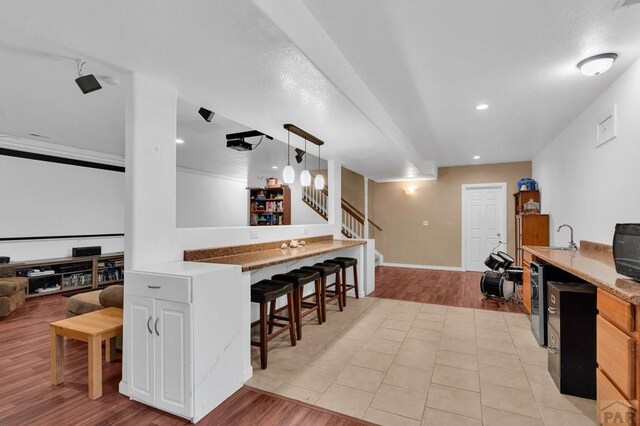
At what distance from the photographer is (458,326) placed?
140 inches

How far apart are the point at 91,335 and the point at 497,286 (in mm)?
4925

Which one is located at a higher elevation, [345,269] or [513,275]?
[345,269]

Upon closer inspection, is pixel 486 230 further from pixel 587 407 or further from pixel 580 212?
pixel 587 407

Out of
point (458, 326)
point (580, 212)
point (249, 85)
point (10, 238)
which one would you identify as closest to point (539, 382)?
point (458, 326)

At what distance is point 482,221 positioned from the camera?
709 centimetres

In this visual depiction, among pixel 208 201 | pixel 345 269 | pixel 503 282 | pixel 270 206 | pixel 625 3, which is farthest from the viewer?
pixel 208 201

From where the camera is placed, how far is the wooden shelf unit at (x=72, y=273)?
485 centimetres

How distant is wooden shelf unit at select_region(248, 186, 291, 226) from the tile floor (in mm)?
4409

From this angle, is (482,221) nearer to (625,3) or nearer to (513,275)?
(513,275)

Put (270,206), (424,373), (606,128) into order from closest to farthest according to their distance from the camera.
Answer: (424,373) → (606,128) → (270,206)

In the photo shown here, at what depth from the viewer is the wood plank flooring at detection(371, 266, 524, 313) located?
4.54m

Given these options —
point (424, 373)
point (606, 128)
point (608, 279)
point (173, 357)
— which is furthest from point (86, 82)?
point (606, 128)

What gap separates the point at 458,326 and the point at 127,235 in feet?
11.4

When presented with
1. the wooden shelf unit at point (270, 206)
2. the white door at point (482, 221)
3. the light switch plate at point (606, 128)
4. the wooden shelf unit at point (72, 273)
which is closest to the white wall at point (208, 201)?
the wooden shelf unit at point (270, 206)
